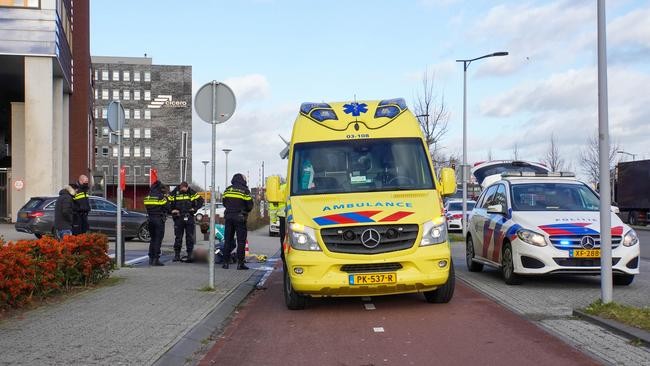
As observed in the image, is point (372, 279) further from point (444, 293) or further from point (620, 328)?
point (620, 328)

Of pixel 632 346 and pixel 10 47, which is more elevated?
pixel 10 47

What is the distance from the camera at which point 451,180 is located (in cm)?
955

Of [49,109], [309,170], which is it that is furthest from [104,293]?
[49,109]

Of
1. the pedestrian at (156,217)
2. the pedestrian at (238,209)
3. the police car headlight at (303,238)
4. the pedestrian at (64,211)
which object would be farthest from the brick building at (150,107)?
the police car headlight at (303,238)

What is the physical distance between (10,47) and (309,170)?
26465mm

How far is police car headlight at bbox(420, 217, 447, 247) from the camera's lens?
8.65 meters

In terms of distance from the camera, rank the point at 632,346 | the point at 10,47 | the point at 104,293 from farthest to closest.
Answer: the point at 10,47
the point at 104,293
the point at 632,346

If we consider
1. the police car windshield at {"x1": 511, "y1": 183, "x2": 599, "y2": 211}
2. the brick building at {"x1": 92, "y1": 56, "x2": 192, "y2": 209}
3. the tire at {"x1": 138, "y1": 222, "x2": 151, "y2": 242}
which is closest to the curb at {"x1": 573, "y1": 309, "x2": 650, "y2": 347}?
the police car windshield at {"x1": 511, "y1": 183, "x2": 599, "y2": 211}

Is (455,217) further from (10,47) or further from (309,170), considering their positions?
(309,170)

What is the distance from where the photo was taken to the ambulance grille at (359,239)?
855cm

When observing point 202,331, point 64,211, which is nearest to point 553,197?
point 202,331

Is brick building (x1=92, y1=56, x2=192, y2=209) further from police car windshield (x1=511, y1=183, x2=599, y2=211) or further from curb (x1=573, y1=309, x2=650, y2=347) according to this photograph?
curb (x1=573, y1=309, x2=650, y2=347)

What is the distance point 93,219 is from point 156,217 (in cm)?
847

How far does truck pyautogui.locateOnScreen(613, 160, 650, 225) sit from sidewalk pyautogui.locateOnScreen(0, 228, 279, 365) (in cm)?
3273
